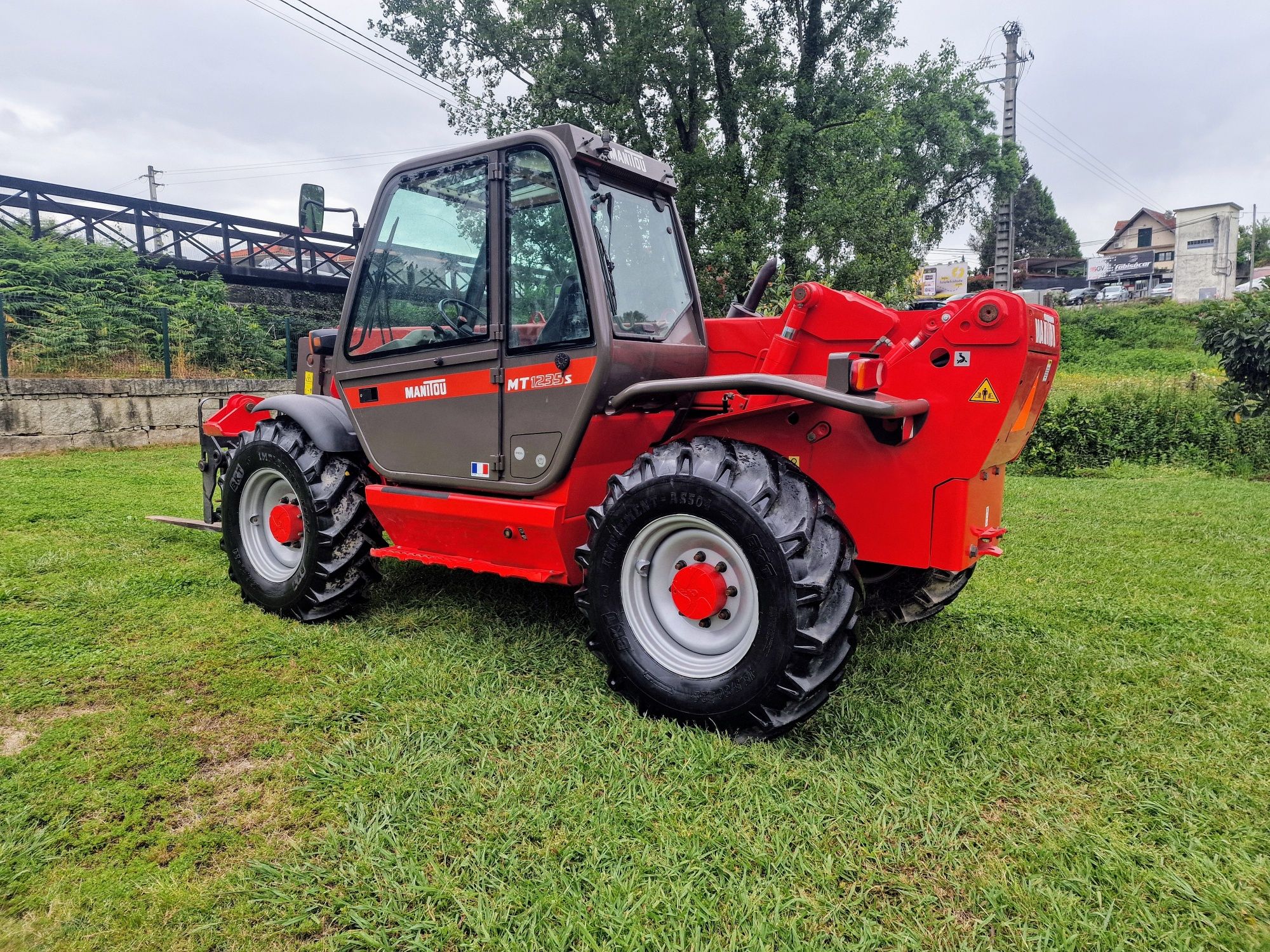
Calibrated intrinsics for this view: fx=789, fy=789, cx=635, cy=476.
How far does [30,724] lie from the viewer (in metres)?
2.93

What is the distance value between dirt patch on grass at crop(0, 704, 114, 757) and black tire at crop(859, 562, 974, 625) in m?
3.20

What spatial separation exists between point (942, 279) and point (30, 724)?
22.6 metres

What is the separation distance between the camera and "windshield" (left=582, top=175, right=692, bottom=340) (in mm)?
3398

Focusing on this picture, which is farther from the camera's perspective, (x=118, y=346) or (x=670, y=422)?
(x=118, y=346)

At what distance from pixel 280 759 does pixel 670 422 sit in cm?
204

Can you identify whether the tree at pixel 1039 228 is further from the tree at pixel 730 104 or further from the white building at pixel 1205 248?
the tree at pixel 730 104

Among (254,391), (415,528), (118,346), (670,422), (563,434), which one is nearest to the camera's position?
(563,434)

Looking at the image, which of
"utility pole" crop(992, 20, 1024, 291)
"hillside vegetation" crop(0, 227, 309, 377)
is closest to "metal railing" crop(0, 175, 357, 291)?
"hillside vegetation" crop(0, 227, 309, 377)

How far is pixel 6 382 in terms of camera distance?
9.38 meters

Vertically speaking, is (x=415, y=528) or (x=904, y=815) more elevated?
(x=415, y=528)

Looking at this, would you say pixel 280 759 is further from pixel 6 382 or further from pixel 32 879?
pixel 6 382

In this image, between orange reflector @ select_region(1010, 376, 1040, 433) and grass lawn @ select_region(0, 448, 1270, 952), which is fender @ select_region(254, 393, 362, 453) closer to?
grass lawn @ select_region(0, 448, 1270, 952)

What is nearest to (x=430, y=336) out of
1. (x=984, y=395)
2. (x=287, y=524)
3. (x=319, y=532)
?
(x=319, y=532)

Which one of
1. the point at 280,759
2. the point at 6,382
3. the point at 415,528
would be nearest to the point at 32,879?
the point at 280,759
